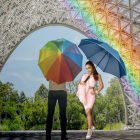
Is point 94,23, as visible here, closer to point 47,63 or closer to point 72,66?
point 72,66

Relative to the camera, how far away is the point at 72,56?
426 cm

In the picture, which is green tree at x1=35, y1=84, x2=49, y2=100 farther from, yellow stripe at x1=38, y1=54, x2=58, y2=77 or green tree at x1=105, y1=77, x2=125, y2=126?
yellow stripe at x1=38, y1=54, x2=58, y2=77

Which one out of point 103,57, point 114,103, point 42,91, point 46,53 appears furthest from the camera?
point 42,91

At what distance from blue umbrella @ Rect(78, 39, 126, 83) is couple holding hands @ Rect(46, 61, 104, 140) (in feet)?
0.86

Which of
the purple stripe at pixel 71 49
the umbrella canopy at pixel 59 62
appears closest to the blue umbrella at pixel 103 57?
the purple stripe at pixel 71 49

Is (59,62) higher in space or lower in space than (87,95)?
higher

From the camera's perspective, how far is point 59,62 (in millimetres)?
4188

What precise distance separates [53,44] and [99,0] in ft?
46.9

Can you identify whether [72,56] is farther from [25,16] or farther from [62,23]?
[25,16]

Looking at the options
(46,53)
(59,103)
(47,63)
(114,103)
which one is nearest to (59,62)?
(47,63)

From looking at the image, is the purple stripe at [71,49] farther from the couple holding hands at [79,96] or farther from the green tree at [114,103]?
the green tree at [114,103]

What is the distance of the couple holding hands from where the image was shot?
4258 millimetres

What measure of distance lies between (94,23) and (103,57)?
1552cm

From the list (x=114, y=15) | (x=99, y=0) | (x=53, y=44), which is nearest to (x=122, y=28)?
(x=114, y=15)
